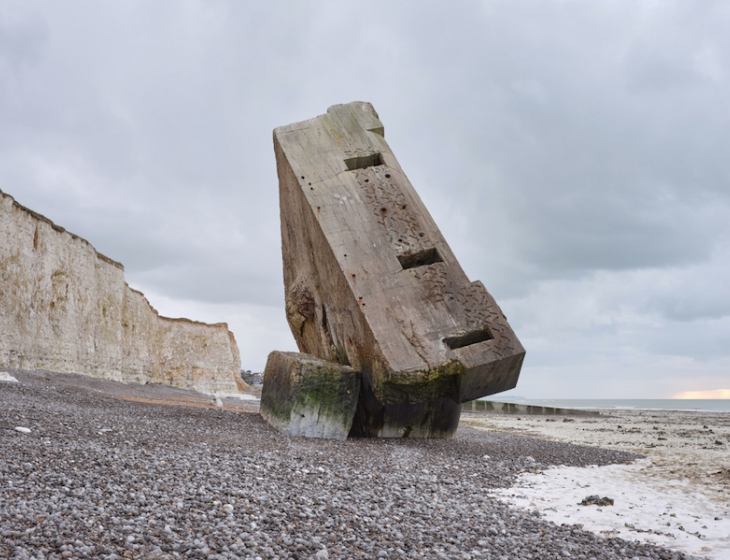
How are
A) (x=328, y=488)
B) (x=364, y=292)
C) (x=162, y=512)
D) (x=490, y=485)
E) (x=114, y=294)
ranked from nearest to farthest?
(x=162, y=512) < (x=328, y=488) < (x=490, y=485) < (x=364, y=292) < (x=114, y=294)

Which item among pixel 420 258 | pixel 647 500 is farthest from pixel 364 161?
pixel 647 500

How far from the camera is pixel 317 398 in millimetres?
6176

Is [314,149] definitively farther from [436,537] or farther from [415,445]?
[436,537]

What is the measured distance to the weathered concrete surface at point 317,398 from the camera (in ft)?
20.1

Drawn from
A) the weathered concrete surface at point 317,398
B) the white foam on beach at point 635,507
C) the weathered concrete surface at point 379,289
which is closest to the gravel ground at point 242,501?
the white foam on beach at point 635,507

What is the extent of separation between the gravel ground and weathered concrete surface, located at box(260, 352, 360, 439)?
0.65 m

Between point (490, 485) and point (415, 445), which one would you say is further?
point (415, 445)

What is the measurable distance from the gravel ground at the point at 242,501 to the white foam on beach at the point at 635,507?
24 cm

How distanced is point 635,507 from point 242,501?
2908mm

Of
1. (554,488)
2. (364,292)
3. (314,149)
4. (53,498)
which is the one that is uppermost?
(314,149)

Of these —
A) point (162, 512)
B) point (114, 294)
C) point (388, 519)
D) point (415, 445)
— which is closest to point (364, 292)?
point (415, 445)

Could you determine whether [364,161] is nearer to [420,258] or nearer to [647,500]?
[420,258]

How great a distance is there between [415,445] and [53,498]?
4281 millimetres

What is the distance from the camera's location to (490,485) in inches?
184
